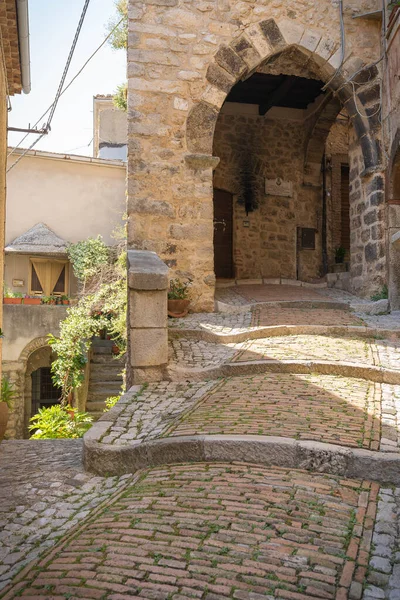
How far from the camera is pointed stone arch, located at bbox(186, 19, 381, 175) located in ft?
28.0

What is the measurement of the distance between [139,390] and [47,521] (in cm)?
207

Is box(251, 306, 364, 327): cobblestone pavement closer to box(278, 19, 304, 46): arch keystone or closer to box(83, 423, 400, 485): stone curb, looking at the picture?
box(83, 423, 400, 485): stone curb

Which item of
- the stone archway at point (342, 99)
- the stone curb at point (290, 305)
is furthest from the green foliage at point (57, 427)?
the stone archway at point (342, 99)

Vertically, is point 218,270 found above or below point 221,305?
above

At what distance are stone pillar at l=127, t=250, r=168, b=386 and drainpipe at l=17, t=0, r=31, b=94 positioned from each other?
321 centimetres

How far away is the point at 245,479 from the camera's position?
3.18 m

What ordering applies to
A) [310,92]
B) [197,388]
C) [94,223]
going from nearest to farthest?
[197,388] → [310,92] → [94,223]

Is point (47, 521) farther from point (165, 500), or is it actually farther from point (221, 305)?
point (221, 305)

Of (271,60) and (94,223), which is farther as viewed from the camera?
(94,223)

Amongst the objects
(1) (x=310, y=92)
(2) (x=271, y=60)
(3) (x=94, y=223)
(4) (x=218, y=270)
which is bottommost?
(4) (x=218, y=270)

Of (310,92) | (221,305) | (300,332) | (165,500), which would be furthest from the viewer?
(310,92)

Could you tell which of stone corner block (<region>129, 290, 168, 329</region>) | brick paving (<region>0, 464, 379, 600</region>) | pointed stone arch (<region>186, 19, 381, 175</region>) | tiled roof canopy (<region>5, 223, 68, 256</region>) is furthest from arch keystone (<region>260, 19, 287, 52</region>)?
tiled roof canopy (<region>5, 223, 68, 256</region>)

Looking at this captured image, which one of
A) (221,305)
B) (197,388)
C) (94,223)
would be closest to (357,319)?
(221,305)

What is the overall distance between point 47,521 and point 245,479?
1.13 metres
